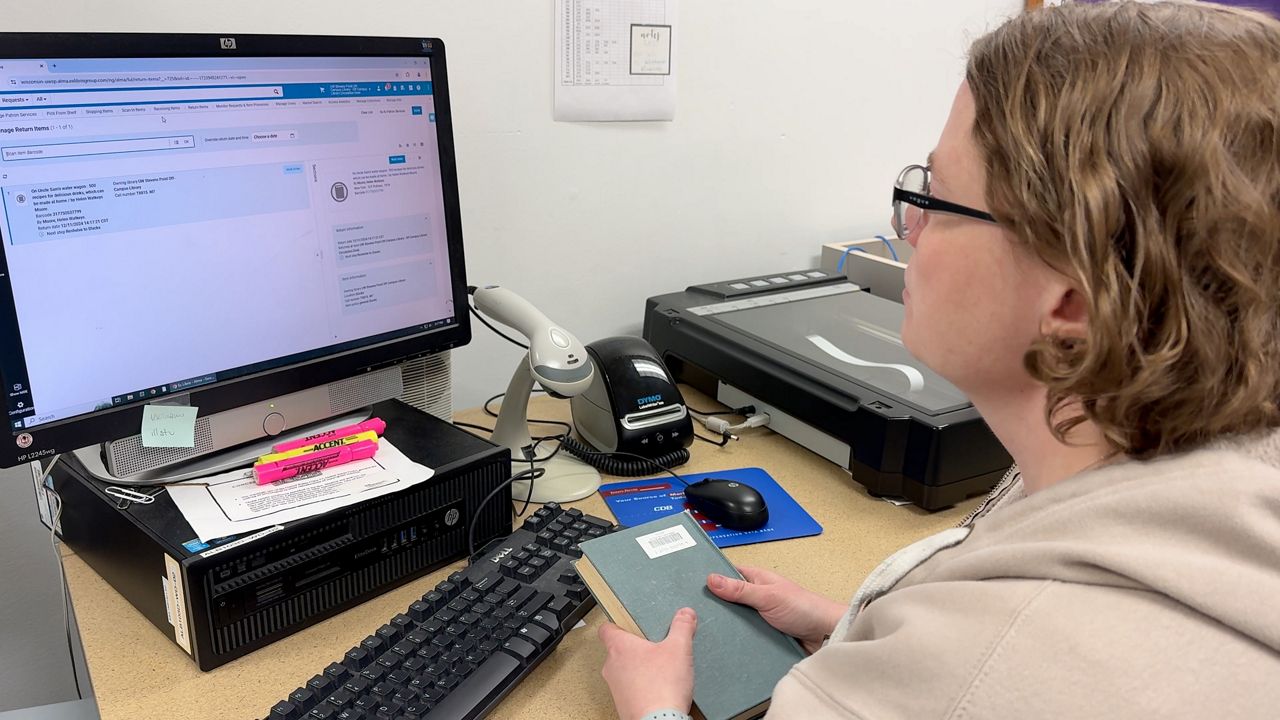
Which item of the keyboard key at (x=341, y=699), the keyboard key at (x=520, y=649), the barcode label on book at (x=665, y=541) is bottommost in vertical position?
the keyboard key at (x=520, y=649)

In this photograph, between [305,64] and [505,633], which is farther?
[305,64]

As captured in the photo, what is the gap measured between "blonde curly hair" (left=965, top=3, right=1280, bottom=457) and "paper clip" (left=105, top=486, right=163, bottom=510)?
0.79 m

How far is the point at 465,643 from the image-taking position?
0.80 meters

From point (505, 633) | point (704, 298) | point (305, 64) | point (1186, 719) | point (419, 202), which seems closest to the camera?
point (1186, 719)

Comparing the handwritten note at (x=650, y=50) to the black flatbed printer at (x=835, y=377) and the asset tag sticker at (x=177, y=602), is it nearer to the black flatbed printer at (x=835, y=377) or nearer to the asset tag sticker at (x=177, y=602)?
the black flatbed printer at (x=835, y=377)

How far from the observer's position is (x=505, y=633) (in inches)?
32.5

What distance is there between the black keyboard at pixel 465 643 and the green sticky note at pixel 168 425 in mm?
271

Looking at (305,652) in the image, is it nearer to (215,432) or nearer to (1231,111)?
(215,432)

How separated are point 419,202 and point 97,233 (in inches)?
12.8

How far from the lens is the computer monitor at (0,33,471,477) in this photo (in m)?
0.81

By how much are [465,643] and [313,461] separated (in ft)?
0.88

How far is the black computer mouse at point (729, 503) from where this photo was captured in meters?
1.08

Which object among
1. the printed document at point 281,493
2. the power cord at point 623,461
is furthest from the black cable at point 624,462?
the printed document at point 281,493

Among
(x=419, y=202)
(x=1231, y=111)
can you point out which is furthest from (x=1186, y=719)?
(x=419, y=202)
